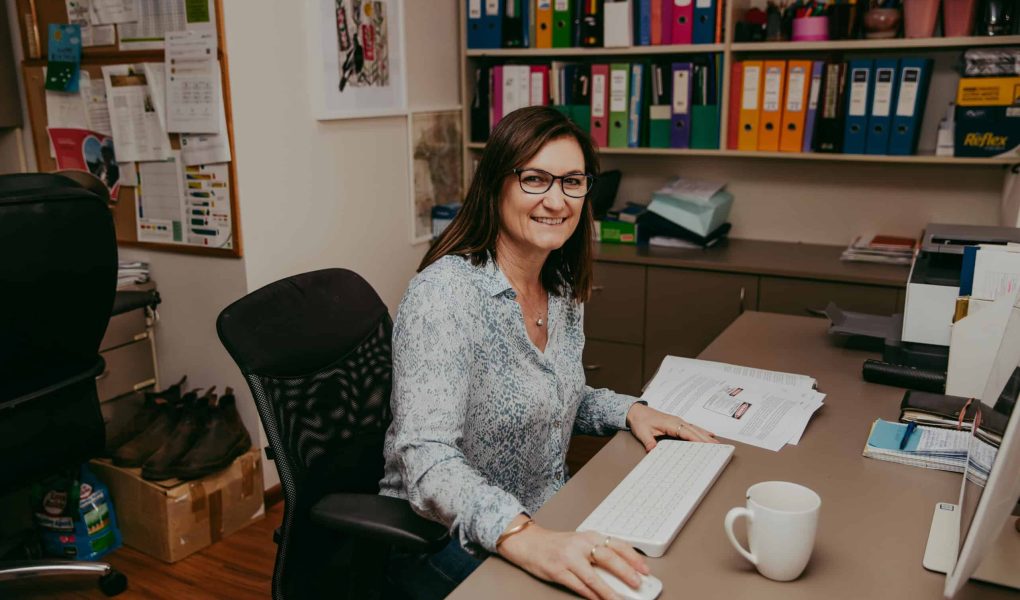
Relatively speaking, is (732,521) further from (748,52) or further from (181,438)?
(748,52)

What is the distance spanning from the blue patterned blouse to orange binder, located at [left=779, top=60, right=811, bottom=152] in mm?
1797

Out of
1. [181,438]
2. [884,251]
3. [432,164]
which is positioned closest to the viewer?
[181,438]

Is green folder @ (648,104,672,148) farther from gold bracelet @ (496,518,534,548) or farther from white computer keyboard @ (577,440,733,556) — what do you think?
gold bracelet @ (496,518,534,548)

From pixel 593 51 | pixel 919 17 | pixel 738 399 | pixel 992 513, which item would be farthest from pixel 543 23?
pixel 992 513

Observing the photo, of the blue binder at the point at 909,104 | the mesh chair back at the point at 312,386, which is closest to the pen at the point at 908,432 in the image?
the mesh chair back at the point at 312,386

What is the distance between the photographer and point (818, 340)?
204cm

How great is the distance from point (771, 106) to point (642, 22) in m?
0.60

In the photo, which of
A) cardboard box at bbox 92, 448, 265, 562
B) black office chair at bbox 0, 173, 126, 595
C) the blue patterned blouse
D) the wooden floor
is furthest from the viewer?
cardboard box at bbox 92, 448, 265, 562

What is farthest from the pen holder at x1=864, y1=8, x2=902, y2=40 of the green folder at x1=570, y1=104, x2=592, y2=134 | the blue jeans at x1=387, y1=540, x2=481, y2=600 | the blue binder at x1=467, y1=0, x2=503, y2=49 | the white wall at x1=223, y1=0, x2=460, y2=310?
the blue jeans at x1=387, y1=540, x2=481, y2=600

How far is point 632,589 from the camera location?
967 millimetres

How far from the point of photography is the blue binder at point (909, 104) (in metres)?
2.85

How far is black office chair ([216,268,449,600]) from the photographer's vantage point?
124 centimetres

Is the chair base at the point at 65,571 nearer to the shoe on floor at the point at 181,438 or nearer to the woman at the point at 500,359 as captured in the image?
the shoe on floor at the point at 181,438

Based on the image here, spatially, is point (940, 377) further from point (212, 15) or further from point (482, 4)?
point (482, 4)
